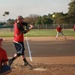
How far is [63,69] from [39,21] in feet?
288

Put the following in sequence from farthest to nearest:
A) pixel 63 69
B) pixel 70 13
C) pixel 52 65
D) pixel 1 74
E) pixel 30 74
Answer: pixel 70 13 < pixel 52 65 < pixel 63 69 < pixel 30 74 < pixel 1 74

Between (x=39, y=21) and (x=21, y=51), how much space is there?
87238mm

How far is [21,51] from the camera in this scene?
457 inches

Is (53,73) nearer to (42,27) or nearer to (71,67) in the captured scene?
(71,67)

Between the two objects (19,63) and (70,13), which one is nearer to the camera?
(19,63)

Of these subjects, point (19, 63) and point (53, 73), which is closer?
point (53, 73)

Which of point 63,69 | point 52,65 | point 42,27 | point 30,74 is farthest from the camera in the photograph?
point 42,27

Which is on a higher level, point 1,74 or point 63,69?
point 1,74

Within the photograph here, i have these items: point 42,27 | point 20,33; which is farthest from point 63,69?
point 42,27

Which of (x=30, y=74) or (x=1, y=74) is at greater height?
(x=1, y=74)

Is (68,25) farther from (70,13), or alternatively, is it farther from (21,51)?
(21,51)

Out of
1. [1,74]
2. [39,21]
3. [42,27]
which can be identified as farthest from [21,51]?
[39,21]

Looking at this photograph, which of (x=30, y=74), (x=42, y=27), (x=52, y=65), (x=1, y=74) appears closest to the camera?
(x=1, y=74)

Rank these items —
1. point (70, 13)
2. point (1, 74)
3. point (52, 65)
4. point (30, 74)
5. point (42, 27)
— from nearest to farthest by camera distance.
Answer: point (1, 74) → point (30, 74) → point (52, 65) → point (42, 27) → point (70, 13)
